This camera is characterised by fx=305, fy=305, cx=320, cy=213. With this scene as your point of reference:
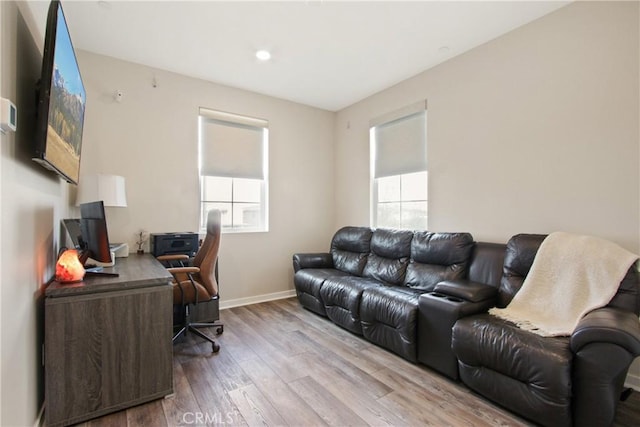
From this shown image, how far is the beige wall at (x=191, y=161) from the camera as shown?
10.6 feet

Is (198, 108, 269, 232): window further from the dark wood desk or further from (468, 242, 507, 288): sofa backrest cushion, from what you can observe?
(468, 242, 507, 288): sofa backrest cushion

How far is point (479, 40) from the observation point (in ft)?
9.59

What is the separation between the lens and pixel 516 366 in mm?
1781

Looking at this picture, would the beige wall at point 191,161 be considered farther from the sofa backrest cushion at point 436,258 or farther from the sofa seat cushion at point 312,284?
the sofa backrest cushion at point 436,258

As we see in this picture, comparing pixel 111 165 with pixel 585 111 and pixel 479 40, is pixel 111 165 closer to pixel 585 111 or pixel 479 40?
pixel 479 40

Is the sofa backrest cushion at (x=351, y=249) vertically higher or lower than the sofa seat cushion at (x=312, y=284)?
higher

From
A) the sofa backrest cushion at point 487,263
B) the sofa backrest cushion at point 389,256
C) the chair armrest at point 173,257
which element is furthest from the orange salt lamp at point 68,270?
the sofa backrest cushion at point 487,263

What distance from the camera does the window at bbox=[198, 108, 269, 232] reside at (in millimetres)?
3840

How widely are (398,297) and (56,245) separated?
274 cm

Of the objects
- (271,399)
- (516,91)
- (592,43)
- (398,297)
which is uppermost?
(592,43)

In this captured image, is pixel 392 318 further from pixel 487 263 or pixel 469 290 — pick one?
pixel 487 263

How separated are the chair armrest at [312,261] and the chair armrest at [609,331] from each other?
2.74m

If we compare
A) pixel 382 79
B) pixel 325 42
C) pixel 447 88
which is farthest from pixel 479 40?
pixel 325 42

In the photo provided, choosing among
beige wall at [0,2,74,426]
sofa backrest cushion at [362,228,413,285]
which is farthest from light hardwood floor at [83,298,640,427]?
sofa backrest cushion at [362,228,413,285]
